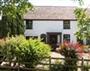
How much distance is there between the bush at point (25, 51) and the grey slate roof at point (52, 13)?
95.4 feet

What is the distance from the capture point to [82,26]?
18750 mm

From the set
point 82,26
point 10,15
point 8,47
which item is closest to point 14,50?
point 8,47

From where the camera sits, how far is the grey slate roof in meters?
52.2

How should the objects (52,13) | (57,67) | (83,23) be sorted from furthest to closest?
(52,13), (57,67), (83,23)

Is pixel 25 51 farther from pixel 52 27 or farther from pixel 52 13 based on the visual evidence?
pixel 52 13

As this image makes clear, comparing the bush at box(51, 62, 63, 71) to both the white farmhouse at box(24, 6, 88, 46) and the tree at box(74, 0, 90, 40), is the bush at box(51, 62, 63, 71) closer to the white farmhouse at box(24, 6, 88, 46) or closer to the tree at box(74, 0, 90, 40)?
the tree at box(74, 0, 90, 40)

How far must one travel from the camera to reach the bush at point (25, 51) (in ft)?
66.9

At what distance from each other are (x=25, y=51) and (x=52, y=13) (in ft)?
111

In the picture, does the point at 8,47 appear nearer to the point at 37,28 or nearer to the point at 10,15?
the point at 10,15

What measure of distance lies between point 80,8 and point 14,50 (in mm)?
5102

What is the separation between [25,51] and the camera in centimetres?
2045

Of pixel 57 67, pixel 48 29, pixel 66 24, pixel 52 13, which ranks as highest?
pixel 52 13

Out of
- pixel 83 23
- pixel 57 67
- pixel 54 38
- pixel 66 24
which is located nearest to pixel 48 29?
pixel 54 38

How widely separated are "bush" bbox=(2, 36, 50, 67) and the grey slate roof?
2909cm
